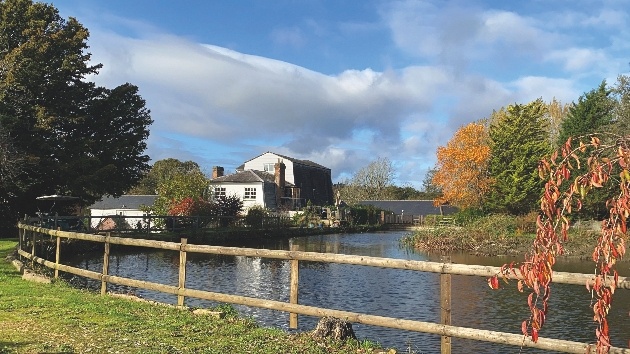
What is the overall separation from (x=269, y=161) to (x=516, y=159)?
3627cm

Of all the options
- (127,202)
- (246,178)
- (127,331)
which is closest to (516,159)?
(246,178)

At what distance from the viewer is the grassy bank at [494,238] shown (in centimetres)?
3269

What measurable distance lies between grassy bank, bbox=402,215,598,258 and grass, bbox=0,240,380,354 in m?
26.1

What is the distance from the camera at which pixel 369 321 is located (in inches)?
322

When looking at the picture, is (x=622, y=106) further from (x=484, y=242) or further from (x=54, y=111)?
(x=54, y=111)

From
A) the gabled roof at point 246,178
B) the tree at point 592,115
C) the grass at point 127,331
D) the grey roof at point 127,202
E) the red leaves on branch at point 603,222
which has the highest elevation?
the tree at point 592,115

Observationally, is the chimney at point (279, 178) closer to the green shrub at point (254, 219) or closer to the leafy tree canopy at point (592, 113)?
the green shrub at point (254, 219)

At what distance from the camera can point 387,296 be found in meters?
16.4

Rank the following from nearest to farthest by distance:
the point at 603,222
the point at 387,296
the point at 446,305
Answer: the point at 603,222 < the point at 446,305 < the point at 387,296

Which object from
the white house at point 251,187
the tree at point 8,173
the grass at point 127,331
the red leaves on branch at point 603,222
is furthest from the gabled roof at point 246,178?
the red leaves on branch at point 603,222

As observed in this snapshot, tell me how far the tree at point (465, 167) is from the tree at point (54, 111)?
98.1 feet

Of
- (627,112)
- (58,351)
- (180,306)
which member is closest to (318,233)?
(627,112)

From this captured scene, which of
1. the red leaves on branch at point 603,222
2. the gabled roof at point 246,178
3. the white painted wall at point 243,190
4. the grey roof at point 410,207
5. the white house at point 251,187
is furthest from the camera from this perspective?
the grey roof at point 410,207

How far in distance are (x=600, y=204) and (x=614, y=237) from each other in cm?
4015
